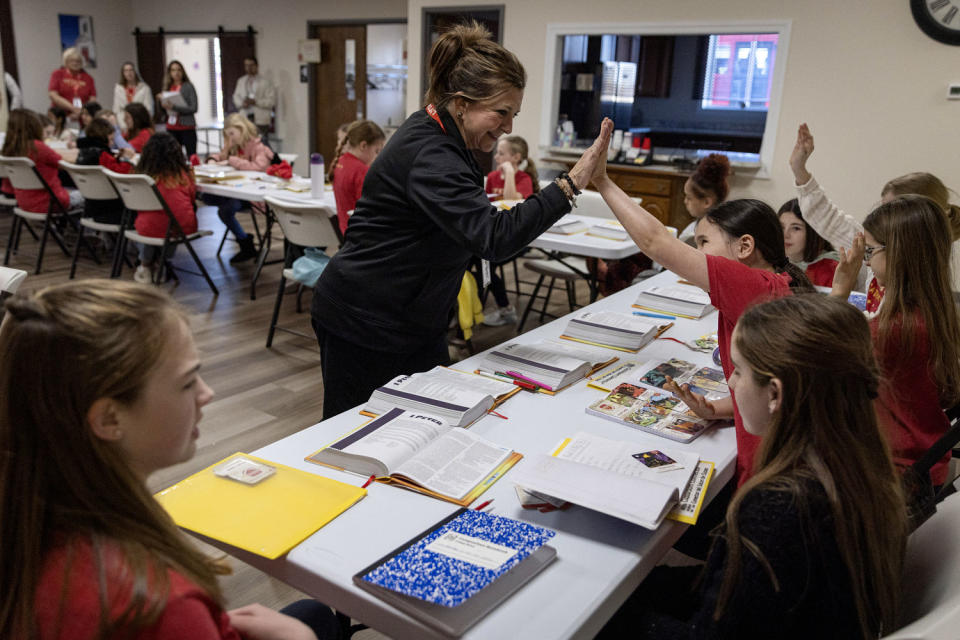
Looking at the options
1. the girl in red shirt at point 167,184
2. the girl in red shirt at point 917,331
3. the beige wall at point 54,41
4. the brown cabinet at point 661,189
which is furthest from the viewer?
the beige wall at point 54,41

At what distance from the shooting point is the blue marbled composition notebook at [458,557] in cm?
99

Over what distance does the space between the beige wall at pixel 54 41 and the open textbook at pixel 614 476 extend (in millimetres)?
11360

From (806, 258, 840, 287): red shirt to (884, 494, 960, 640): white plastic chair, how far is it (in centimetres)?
193

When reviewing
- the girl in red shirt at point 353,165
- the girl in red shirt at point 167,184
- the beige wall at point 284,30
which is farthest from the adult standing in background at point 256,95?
the girl in red shirt at point 353,165

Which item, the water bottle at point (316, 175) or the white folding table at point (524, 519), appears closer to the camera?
the white folding table at point (524, 519)

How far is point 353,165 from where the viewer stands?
3.83m

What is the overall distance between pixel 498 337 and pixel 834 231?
2055mm

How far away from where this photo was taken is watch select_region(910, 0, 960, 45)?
4.80 metres

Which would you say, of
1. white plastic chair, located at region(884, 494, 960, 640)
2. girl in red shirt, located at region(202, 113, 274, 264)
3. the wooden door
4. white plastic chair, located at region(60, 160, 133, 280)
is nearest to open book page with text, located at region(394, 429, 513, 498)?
white plastic chair, located at region(884, 494, 960, 640)

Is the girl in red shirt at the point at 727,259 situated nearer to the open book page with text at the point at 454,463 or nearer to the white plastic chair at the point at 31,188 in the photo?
the open book page with text at the point at 454,463

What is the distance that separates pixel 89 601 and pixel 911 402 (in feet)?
5.75

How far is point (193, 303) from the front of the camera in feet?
15.5

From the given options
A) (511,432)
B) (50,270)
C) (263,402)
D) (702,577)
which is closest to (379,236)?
(511,432)

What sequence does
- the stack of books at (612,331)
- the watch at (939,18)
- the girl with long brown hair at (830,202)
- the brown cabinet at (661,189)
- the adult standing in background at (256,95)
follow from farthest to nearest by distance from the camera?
the adult standing in background at (256,95) < the brown cabinet at (661,189) < the watch at (939,18) < the girl with long brown hair at (830,202) < the stack of books at (612,331)
